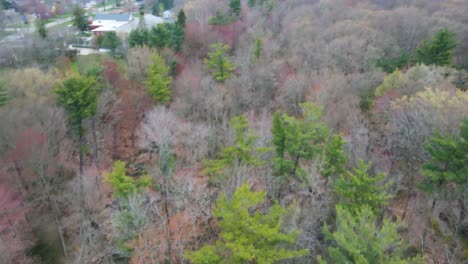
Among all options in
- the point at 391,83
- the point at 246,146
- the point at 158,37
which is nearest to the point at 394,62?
the point at 391,83

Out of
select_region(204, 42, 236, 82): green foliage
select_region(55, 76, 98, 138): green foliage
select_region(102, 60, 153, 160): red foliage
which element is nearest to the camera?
select_region(55, 76, 98, 138): green foliage

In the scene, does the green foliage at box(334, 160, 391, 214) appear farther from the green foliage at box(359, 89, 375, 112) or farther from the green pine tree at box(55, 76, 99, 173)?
the green pine tree at box(55, 76, 99, 173)

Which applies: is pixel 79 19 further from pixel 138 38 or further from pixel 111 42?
pixel 138 38

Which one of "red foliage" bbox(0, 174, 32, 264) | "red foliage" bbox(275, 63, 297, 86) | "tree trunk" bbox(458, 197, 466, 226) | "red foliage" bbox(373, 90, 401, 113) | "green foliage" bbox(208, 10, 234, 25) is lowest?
"red foliage" bbox(0, 174, 32, 264)

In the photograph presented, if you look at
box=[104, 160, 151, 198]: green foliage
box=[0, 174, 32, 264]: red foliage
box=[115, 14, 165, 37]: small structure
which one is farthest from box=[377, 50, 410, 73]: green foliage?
box=[115, 14, 165, 37]: small structure

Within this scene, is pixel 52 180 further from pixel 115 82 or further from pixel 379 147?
pixel 379 147

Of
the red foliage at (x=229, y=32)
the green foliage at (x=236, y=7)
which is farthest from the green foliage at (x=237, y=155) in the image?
the green foliage at (x=236, y=7)

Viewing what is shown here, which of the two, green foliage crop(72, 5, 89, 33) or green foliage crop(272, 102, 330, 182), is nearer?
green foliage crop(272, 102, 330, 182)
